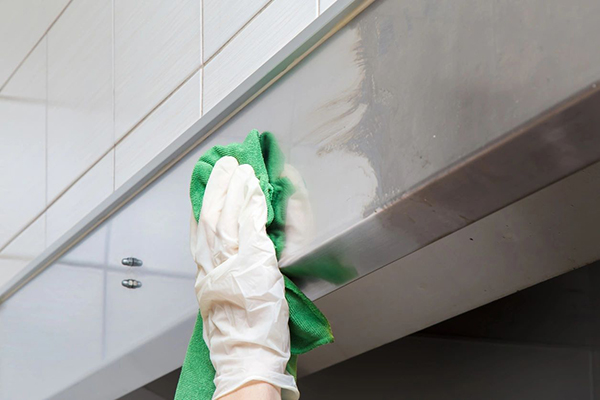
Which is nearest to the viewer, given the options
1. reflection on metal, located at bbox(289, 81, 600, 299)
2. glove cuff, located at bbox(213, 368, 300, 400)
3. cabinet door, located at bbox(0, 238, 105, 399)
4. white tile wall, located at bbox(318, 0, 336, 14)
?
reflection on metal, located at bbox(289, 81, 600, 299)

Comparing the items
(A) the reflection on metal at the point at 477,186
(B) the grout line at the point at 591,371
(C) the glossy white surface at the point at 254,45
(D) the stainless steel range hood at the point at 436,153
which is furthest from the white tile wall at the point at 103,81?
(B) the grout line at the point at 591,371

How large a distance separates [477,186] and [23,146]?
3.63ft

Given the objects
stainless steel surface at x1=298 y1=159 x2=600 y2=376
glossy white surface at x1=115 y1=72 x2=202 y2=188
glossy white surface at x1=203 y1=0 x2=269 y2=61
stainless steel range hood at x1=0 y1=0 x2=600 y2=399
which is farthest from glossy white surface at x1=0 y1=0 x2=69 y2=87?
stainless steel surface at x1=298 y1=159 x2=600 y2=376

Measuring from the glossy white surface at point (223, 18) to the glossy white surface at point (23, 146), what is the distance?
1.75 feet

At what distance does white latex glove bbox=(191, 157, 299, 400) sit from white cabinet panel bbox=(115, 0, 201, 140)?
1.05 ft

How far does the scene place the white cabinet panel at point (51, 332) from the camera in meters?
1.05

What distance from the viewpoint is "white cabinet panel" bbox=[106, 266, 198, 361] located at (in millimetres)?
856

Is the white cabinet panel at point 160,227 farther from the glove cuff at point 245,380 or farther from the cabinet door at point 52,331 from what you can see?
the glove cuff at point 245,380

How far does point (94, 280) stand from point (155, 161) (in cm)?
21

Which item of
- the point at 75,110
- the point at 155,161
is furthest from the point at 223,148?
the point at 75,110

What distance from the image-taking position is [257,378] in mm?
599

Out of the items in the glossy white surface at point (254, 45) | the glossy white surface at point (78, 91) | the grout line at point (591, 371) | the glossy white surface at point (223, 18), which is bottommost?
the grout line at point (591, 371)

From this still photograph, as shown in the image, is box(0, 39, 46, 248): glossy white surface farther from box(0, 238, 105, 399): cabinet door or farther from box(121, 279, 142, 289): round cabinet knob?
box(121, 279, 142, 289): round cabinet knob

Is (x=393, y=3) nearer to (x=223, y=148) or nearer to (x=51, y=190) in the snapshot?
(x=223, y=148)
